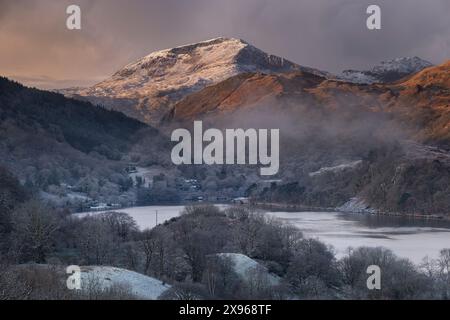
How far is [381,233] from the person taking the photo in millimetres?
102438

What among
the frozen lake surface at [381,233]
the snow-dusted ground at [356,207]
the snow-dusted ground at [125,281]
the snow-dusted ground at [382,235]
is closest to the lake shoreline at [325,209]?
the snow-dusted ground at [356,207]

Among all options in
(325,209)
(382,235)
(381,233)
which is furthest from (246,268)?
(325,209)

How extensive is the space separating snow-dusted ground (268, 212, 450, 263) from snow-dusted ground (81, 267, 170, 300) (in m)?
33.1

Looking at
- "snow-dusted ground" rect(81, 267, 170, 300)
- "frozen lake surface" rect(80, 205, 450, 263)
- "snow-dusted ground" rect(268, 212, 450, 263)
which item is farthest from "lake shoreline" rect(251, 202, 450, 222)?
"snow-dusted ground" rect(81, 267, 170, 300)

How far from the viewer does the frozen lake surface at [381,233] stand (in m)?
78.9

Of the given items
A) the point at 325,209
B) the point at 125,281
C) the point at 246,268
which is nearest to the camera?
the point at 125,281

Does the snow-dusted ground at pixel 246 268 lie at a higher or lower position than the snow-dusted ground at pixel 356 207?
lower

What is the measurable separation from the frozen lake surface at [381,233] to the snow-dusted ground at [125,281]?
33.2 m

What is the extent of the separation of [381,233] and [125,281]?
6959 cm

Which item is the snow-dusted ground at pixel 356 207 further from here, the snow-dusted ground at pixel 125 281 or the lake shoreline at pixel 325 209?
the snow-dusted ground at pixel 125 281

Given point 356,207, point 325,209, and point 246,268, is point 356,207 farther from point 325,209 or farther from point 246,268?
point 246,268

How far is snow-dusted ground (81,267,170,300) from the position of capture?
36750 mm

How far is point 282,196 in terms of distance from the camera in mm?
173375
